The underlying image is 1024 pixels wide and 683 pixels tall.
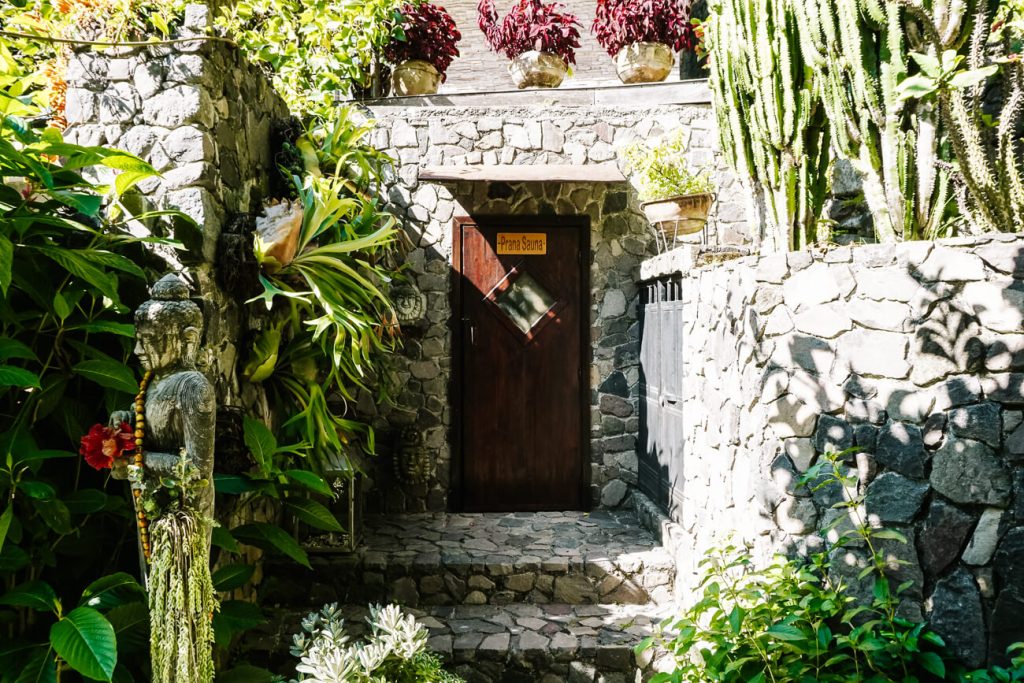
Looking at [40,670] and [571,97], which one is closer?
[40,670]

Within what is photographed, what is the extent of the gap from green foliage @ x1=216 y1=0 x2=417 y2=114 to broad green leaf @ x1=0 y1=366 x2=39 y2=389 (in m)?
2.53

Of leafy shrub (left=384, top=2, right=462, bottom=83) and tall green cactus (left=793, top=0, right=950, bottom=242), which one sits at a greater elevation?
leafy shrub (left=384, top=2, right=462, bottom=83)

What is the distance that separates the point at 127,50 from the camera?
9.64ft

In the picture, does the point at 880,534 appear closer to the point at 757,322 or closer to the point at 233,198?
the point at 757,322

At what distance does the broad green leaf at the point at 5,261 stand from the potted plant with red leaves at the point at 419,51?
11.4 feet

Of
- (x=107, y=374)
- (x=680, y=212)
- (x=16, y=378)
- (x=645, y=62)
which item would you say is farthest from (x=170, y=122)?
(x=645, y=62)

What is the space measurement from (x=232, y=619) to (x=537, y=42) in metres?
4.26

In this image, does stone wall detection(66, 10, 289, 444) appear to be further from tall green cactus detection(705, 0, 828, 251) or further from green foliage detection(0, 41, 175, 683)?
tall green cactus detection(705, 0, 828, 251)

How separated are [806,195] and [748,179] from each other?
1.37 feet

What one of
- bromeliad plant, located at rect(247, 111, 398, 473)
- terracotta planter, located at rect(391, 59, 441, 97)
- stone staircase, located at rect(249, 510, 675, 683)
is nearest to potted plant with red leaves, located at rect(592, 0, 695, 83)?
terracotta planter, located at rect(391, 59, 441, 97)

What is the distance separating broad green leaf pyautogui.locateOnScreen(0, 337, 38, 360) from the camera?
87.5 inches

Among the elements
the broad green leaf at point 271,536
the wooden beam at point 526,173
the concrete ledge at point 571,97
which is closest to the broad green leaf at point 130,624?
the broad green leaf at point 271,536

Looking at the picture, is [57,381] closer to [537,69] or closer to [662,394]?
[662,394]

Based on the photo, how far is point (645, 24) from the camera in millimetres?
5027
